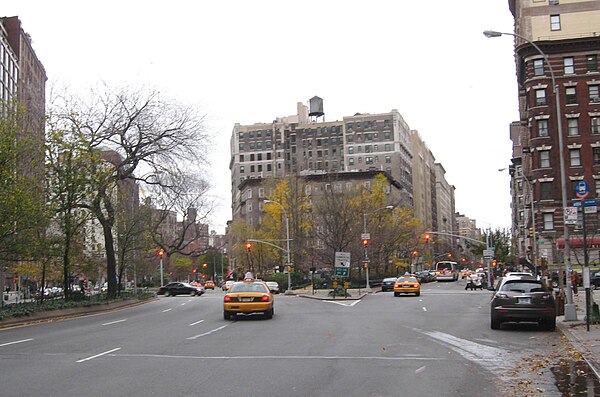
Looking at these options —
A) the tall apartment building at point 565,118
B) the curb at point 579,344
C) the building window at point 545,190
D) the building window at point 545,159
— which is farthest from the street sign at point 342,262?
the building window at point 545,159

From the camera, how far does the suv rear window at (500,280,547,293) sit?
19438mm

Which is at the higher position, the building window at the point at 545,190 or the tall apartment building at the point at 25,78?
the tall apartment building at the point at 25,78

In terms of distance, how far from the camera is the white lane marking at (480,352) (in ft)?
42.3

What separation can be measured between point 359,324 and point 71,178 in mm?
17740

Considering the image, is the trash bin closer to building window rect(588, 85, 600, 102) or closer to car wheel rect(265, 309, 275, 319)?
car wheel rect(265, 309, 275, 319)

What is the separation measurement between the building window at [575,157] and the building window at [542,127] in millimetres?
2921

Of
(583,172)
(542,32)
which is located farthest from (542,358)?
(542,32)

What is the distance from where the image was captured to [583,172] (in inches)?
2499

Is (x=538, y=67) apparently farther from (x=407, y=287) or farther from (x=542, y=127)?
(x=407, y=287)

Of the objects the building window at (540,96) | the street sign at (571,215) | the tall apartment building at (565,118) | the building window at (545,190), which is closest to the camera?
the street sign at (571,215)

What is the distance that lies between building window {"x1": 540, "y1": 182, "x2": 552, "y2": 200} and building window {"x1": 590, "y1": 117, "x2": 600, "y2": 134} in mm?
6276

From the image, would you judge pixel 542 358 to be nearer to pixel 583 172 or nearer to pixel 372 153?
pixel 583 172

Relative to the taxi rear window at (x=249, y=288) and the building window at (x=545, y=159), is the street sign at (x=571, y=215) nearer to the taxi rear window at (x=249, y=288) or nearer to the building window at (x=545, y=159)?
the taxi rear window at (x=249, y=288)

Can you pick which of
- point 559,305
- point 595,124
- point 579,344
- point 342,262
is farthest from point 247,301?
point 595,124
